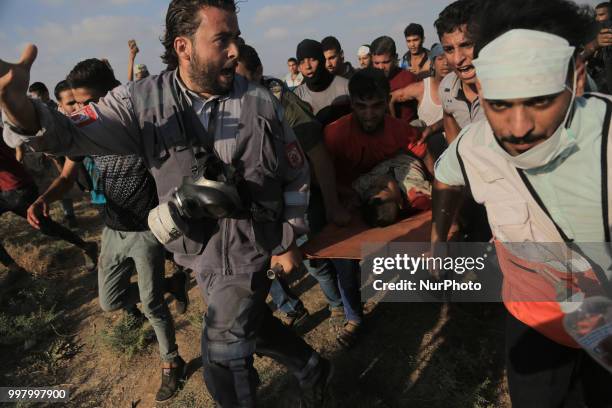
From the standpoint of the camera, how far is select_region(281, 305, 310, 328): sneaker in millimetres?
3473

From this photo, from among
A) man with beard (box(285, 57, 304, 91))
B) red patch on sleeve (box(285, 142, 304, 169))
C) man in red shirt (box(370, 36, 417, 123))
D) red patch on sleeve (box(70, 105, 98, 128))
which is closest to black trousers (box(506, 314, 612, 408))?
red patch on sleeve (box(285, 142, 304, 169))

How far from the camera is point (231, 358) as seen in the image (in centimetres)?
196

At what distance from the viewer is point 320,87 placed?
395 cm

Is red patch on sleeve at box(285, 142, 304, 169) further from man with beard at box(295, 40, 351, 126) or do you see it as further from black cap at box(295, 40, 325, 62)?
black cap at box(295, 40, 325, 62)

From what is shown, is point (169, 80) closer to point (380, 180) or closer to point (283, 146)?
point (283, 146)

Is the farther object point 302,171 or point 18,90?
point 302,171

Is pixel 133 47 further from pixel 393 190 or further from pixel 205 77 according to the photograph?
pixel 393 190

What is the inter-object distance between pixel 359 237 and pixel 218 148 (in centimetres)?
120

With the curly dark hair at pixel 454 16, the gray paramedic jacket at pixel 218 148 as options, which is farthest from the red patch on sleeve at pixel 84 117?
the curly dark hair at pixel 454 16

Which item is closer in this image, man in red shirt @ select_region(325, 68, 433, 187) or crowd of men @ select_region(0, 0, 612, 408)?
crowd of men @ select_region(0, 0, 612, 408)

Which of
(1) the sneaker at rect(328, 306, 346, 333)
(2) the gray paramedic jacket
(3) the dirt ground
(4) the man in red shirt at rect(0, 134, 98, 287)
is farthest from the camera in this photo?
(4) the man in red shirt at rect(0, 134, 98, 287)

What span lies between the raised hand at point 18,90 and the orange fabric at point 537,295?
189cm

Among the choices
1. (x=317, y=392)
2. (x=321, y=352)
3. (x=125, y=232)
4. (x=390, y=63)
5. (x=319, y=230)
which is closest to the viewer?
(x=317, y=392)

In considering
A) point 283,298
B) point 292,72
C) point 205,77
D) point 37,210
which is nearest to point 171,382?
point 283,298
